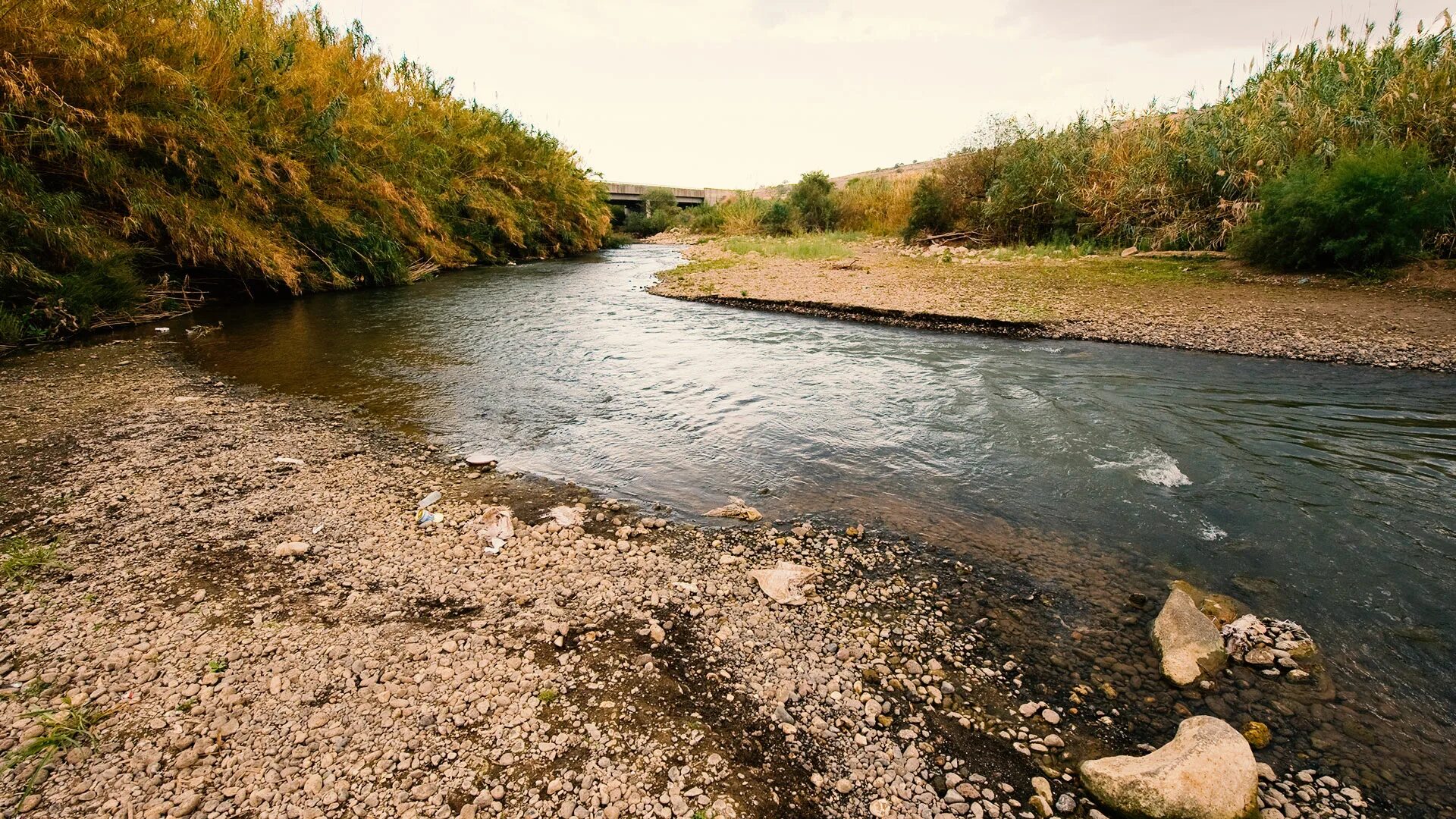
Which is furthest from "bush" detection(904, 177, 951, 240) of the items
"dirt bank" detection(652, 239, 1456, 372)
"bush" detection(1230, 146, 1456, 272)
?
"bush" detection(1230, 146, 1456, 272)

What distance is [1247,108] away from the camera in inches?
635

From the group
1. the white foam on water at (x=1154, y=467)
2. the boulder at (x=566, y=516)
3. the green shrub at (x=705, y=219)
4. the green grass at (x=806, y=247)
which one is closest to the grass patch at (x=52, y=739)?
the boulder at (x=566, y=516)

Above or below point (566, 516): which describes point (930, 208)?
above

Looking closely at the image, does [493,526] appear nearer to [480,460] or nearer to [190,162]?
[480,460]

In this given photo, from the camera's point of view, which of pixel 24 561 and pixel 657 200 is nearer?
pixel 24 561

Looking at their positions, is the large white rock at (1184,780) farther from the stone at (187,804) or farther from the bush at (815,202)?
the bush at (815,202)

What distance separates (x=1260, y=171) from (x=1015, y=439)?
47.2 ft

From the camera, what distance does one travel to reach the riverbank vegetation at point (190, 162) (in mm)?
9172

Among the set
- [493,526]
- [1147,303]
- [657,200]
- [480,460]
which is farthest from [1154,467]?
[657,200]

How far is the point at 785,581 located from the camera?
3.66 m

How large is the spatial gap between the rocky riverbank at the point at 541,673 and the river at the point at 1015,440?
0.75 m

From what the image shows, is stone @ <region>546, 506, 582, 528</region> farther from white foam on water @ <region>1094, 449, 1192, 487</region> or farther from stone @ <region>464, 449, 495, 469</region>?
white foam on water @ <region>1094, 449, 1192, 487</region>

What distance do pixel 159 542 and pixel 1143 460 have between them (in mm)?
7808

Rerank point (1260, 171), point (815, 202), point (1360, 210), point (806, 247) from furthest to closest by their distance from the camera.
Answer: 1. point (815, 202)
2. point (806, 247)
3. point (1260, 171)
4. point (1360, 210)
